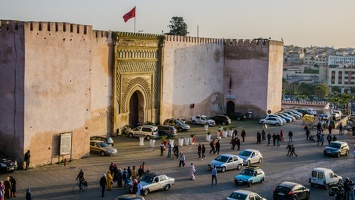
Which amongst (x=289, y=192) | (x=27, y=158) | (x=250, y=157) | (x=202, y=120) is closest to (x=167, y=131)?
(x=202, y=120)

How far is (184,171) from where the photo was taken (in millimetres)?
24469

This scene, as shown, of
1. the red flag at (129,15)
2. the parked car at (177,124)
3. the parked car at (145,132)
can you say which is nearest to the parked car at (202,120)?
the parked car at (177,124)

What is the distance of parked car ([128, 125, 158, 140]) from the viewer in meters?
32.4

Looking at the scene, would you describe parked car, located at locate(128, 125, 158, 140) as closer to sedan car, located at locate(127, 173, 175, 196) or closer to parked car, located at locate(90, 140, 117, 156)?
parked car, located at locate(90, 140, 117, 156)

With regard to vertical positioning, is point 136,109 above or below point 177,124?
above

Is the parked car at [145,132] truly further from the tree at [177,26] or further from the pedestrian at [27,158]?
the tree at [177,26]

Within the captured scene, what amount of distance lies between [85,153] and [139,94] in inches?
385

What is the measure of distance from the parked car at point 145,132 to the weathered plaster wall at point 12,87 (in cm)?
994

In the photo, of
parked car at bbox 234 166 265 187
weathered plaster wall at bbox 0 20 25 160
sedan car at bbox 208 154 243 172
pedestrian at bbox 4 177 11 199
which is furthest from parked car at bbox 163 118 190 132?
pedestrian at bbox 4 177 11 199

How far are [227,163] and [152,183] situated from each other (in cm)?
537

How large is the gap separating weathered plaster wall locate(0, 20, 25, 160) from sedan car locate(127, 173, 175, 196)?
21.6ft

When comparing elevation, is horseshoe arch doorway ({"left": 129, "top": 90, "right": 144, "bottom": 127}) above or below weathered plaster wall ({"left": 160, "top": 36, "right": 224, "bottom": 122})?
below

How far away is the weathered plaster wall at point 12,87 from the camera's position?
2372 cm

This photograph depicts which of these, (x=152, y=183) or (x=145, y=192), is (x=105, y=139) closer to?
(x=152, y=183)
